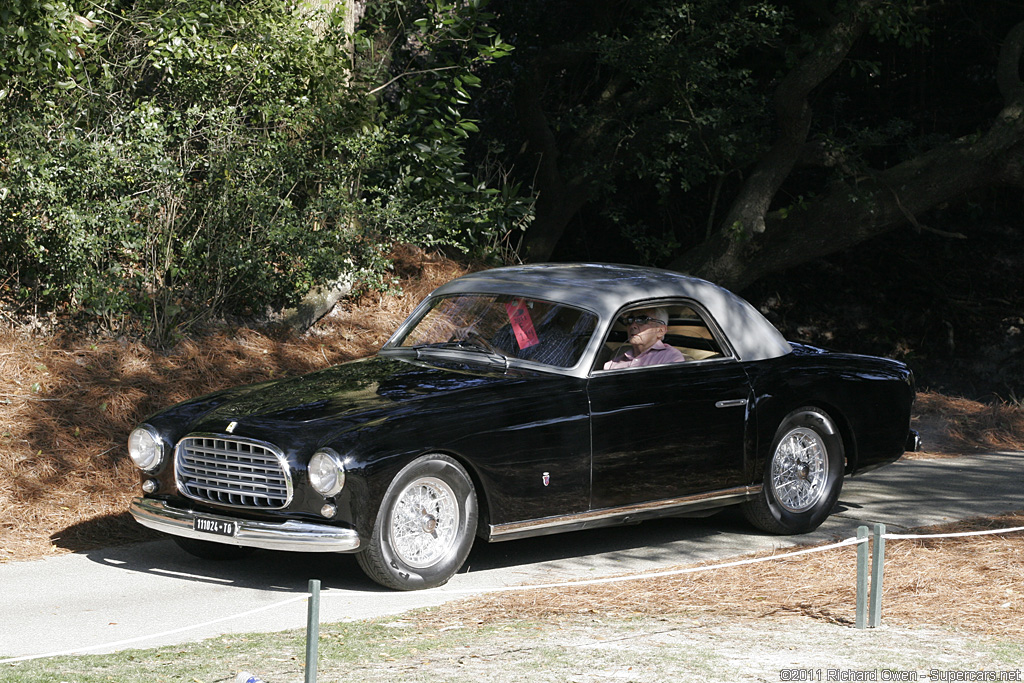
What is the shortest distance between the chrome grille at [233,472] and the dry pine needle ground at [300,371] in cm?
111

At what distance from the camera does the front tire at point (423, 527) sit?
6.72 m

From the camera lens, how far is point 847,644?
18.8 ft

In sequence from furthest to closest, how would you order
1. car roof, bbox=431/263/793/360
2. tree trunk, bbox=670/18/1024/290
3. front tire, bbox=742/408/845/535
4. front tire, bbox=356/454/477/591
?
tree trunk, bbox=670/18/1024/290 → front tire, bbox=742/408/845/535 → car roof, bbox=431/263/793/360 → front tire, bbox=356/454/477/591

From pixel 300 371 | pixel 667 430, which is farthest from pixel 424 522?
pixel 300 371

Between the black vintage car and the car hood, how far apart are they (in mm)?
22

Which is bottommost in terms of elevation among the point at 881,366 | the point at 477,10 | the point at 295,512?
the point at 295,512

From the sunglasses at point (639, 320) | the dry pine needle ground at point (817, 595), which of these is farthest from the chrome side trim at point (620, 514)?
the sunglasses at point (639, 320)

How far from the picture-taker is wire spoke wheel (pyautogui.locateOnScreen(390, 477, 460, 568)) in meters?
6.81

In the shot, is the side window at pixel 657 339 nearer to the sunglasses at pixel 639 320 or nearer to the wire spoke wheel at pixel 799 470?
the sunglasses at pixel 639 320

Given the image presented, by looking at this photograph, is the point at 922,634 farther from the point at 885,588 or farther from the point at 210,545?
the point at 210,545

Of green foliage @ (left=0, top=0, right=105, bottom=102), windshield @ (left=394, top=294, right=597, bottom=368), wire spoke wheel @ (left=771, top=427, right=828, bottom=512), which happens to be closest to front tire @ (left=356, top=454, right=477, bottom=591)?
windshield @ (left=394, top=294, right=597, bottom=368)

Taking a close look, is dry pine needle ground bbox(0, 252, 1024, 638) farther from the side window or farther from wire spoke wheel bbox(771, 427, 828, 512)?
the side window

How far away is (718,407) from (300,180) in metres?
6.03

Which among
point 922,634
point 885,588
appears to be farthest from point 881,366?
point 922,634
